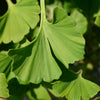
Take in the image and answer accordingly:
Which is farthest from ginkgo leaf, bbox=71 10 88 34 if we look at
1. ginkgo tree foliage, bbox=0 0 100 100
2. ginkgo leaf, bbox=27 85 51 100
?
ginkgo leaf, bbox=27 85 51 100

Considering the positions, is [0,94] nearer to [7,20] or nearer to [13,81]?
[13,81]

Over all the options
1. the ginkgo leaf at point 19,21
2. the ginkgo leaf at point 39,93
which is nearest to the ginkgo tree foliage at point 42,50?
the ginkgo leaf at point 19,21

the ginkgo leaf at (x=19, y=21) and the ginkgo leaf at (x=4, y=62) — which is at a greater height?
the ginkgo leaf at (x=19, y=21)

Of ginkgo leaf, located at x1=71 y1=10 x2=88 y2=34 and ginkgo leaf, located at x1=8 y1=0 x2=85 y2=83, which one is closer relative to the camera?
ginkgo leaf, located at x1=8 y1=0 x2=85 y2=83

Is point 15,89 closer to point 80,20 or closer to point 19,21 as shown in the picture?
point 19,21

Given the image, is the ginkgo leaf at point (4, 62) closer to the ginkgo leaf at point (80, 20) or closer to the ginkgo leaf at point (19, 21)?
the ginkgo leaf at point (19, 21)

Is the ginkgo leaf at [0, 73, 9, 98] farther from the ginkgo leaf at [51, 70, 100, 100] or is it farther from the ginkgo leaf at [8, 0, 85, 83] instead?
the ginkgo leaf at [51, 70, 100, 100]
